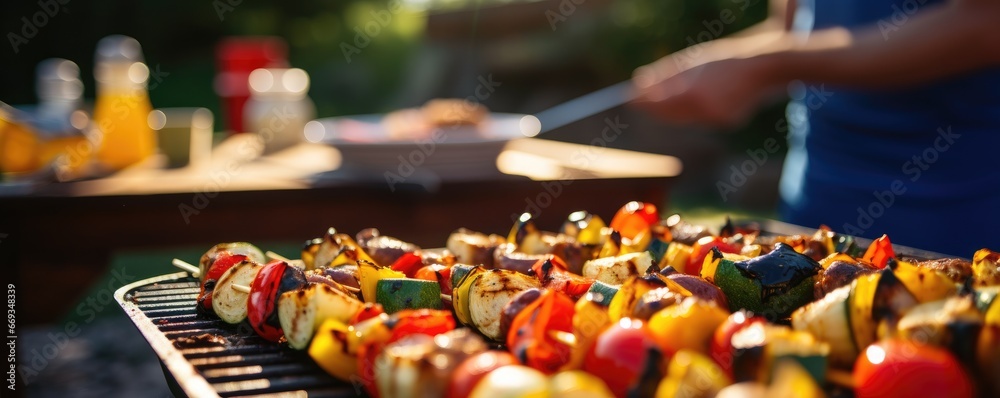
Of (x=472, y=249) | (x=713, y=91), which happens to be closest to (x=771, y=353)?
(x=472, y=249)

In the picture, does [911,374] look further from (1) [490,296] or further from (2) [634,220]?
(2) [634,220]

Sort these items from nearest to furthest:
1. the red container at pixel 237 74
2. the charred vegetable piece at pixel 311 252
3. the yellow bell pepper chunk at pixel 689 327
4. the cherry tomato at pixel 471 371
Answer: the cherry tomato at pixel 471 371 → the yellow bell pepper chunk at pixel 689 327 → the charred vegetable piece at pixel 311 252 → the red container at pixel 237 74

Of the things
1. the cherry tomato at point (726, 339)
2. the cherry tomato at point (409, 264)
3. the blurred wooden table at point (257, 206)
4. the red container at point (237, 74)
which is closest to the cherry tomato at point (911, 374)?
the cherry tomato at point (726, 339)

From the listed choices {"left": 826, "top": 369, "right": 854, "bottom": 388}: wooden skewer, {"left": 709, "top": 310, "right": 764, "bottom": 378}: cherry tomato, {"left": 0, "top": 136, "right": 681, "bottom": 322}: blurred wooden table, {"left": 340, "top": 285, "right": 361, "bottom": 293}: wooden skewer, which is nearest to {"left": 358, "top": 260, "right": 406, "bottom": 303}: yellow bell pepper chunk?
{"left": 340, "top": 285, "right": 361, "bottom": 293}: wooden skewer

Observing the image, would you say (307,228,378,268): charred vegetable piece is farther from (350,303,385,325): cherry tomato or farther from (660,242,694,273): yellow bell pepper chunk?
(660,242,694,273): yellow bell pepper chunk

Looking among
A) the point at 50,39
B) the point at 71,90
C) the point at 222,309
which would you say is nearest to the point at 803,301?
the point at 222,309

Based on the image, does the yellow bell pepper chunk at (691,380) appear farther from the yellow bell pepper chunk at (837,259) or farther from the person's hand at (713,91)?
the person's hand at (713,91)
